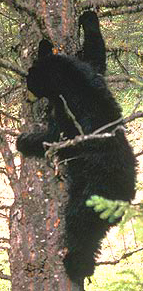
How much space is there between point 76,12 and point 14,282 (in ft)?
6.82

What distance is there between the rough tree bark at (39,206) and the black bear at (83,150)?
8 centimetres

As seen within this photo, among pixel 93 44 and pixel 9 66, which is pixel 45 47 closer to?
pixel 9 66

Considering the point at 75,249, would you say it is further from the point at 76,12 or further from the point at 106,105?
the point at 76,12

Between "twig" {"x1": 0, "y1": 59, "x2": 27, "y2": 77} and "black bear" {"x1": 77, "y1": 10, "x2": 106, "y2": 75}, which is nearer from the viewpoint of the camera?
"twig" {"x1": 0, "y1": 59, "x2": 27, "y2": 77}

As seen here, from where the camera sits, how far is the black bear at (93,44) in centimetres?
384

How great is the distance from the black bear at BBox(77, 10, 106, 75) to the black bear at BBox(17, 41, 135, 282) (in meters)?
0.24

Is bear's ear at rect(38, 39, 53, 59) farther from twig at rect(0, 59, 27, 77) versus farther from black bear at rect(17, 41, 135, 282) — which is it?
twig at rect(0, 59, 27, 77)

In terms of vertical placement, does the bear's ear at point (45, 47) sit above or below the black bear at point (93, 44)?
below

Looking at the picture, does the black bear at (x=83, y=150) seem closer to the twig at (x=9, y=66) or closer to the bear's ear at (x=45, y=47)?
the bear's ear at (x=45, y=47)

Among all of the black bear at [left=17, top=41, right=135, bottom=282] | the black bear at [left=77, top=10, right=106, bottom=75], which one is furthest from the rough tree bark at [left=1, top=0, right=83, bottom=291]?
the black bear at [left=77, top=10, right=106, bottom=75]

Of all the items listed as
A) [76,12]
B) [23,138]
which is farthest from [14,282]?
[76,12]

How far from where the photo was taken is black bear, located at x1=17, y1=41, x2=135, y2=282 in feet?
10.6

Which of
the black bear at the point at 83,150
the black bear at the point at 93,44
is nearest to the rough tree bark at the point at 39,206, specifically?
the black bear at the point at 83,150

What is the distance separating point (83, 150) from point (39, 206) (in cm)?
51
